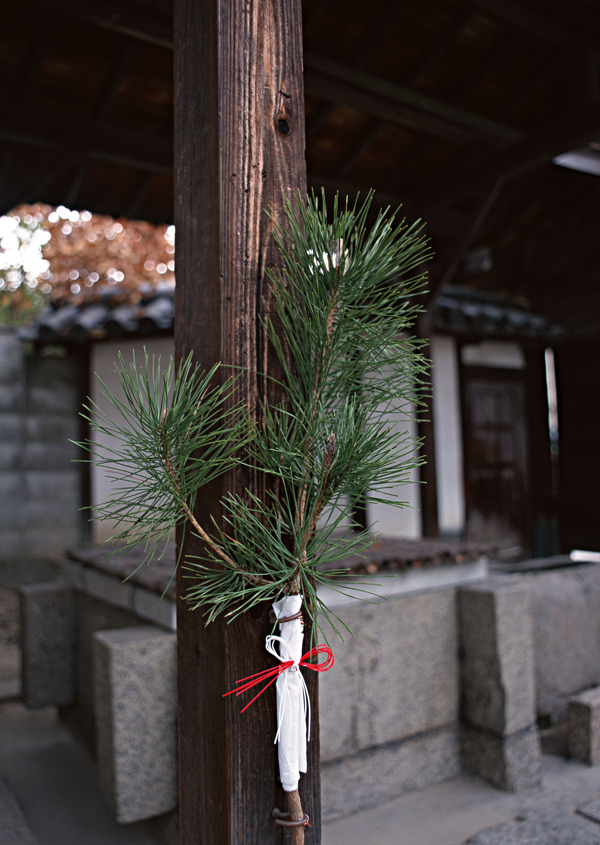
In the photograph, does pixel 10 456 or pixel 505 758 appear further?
pixel 10 456

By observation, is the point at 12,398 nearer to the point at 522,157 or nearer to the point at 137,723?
the point at 137,723

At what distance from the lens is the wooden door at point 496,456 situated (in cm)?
649

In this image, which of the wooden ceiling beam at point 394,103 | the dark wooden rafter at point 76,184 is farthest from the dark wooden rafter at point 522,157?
the dark wooden rafter at point 76,184

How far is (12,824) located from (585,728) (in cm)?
245

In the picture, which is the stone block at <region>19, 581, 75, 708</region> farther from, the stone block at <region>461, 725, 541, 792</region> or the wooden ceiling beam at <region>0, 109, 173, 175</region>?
the wooden ceiling beam at <region>0, 109, 173, 175</region>

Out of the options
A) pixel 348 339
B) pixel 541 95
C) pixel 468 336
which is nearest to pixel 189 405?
pixel 348 339

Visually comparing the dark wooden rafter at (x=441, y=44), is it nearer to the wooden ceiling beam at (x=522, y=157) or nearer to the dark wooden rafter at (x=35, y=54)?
the wooden ceiling beam at (x=522, y=157)

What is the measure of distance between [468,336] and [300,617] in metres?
5.70

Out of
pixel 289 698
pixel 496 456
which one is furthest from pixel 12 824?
pixel 496 456

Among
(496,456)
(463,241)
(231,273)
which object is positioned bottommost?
(496,456)

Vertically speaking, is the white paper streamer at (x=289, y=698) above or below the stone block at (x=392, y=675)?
above

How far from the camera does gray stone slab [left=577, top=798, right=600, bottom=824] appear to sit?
7.85 feet

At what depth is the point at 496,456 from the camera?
266 inches

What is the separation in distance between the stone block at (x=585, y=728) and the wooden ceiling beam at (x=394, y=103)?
11.5 ft
